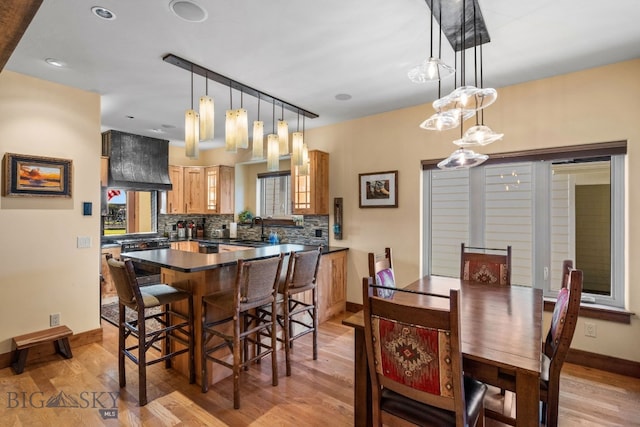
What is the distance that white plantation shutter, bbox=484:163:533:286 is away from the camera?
3.26 m

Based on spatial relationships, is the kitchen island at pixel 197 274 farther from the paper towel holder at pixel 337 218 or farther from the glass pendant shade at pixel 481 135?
the glass pendant shade at pixel 481 135

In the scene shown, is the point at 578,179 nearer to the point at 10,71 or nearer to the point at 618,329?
the point at 618,329

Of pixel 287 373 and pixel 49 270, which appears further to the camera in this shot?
pixel 49 270

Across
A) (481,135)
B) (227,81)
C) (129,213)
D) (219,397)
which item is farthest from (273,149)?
(129,213)

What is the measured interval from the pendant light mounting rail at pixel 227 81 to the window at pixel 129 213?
10.9 feet

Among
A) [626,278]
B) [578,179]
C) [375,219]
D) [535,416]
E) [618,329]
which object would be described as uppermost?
[578,179]

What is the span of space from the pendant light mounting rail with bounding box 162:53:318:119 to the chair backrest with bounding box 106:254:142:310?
162cm

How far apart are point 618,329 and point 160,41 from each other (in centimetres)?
437

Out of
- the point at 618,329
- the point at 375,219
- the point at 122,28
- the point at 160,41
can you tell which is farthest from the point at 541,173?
the point at 122,28

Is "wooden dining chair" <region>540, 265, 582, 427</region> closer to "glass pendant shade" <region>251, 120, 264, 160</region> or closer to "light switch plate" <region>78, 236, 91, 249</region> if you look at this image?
"glass pendant shade" <region>251, 120, 264, 160</region>

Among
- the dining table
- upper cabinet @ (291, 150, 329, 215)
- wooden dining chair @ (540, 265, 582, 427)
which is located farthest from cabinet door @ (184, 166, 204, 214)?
wooden dining chair @ (540, 265, 582, 427)

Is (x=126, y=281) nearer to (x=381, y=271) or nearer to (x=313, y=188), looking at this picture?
(x=381, y=271)

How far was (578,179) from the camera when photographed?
3.02m

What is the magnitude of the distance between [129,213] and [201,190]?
1.27 m
